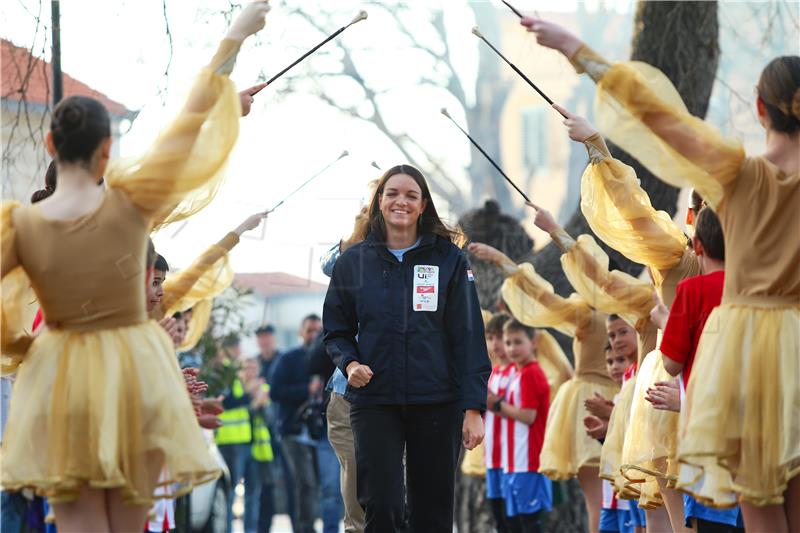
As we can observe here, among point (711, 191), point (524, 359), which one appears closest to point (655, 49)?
point (524, 359)

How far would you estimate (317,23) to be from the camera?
1867 cm

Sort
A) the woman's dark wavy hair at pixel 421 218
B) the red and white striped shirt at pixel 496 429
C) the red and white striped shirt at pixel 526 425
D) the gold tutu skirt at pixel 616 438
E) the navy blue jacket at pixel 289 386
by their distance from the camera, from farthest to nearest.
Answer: the navy blue jacket at pixel 289 386, the red and white striped shirt at pixel 496 429, the red and white striped shirt at pixel 526 425, the gold tutu skirt at pixel 616 438, the woman's dark wavy hair at pixel 421 218

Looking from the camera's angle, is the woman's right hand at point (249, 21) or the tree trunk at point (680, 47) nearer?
the woman's right hand at point (249, 21)

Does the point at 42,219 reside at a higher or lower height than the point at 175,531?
higher

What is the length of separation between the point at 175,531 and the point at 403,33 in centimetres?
1500

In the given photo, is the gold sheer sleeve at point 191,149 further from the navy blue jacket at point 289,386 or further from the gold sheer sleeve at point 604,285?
the navy blue jacket at point 289,386

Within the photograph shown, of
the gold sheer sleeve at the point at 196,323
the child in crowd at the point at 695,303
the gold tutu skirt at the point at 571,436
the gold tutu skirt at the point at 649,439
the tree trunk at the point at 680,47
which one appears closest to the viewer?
the child in crowd at the point at 695,303

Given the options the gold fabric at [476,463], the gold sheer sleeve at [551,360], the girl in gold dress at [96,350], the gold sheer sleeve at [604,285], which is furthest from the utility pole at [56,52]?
the gold fabric at [476,463]

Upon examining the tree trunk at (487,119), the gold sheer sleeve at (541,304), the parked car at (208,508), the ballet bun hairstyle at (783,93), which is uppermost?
the tree trunk at (487,119)

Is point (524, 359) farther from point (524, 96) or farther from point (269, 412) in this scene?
point (524, 96)

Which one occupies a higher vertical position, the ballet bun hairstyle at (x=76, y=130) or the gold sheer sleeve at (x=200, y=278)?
the ballet bun hairstyle at (x=76, y=130)

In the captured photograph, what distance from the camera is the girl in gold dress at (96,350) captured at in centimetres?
506

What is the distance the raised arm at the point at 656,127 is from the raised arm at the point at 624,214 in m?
1.51

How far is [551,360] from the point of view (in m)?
12.0
